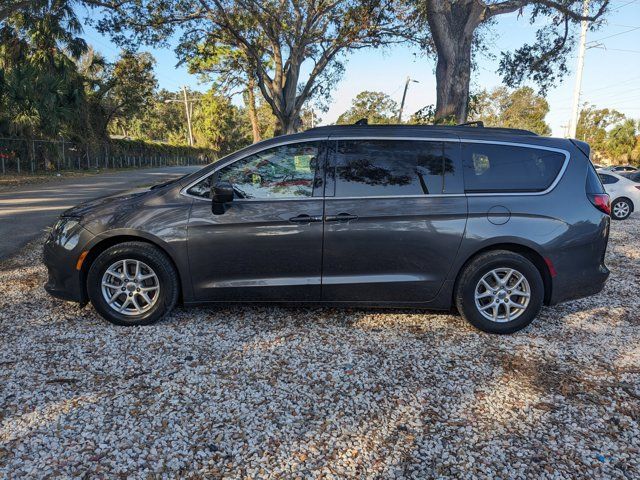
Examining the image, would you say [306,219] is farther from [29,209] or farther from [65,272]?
[29,209]

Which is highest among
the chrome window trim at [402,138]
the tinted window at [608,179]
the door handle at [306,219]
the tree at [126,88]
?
the tree at [126,88]

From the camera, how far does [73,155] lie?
1070 inches

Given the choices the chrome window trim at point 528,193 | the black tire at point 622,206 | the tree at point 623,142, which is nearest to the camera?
the chrome window trim at point 528,193

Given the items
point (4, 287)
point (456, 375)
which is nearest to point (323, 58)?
point (4, 287)

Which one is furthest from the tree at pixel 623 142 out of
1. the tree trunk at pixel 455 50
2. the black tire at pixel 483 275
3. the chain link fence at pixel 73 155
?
the black tire at pixel 483 275

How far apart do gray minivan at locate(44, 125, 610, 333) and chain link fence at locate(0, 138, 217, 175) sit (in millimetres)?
21808

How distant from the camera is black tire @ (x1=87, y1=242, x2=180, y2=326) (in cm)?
382

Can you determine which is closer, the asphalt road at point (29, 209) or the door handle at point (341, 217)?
the door handle at point (341, 217)

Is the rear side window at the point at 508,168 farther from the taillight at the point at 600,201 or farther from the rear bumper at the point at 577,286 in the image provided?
the rear bumper at the point at 577,286

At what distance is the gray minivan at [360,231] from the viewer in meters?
3.79

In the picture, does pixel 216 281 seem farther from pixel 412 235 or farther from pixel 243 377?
pixel 412 235

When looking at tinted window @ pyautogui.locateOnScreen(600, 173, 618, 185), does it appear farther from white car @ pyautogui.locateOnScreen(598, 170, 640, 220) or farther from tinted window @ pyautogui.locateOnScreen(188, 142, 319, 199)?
tinted window @ pyautogui.locateOnScreen(188, 142, 319, 199)

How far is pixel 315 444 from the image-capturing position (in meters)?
2.45

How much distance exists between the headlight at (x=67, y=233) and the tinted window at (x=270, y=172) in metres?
1.06
